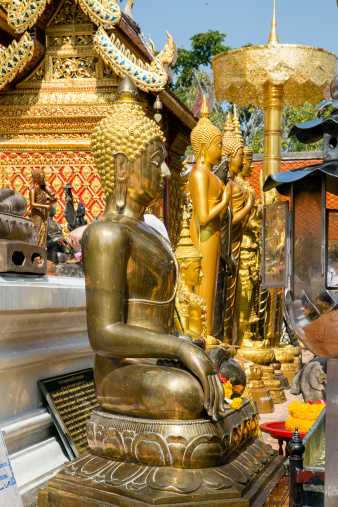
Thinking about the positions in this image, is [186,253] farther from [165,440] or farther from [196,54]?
[196,54]

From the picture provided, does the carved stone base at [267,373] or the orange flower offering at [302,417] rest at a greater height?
the orange flower offering at [302,417]

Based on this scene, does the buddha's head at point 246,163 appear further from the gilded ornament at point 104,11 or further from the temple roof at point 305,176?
the temple roof at point 305,176

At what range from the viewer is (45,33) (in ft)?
21.7

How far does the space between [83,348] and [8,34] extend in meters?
5.78

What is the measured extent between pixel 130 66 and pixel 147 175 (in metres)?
4.04

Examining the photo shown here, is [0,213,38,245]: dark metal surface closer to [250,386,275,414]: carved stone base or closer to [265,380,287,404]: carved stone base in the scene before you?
[250,386,275,414]: carved stone base

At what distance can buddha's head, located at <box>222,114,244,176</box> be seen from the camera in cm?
643

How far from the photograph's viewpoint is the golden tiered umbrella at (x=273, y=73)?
7.14 meters

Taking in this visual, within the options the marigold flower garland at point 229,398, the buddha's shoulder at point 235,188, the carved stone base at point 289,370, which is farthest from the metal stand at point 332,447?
the carved stone base at point 289,370

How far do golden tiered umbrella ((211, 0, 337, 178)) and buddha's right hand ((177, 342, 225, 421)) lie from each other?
5.54 m

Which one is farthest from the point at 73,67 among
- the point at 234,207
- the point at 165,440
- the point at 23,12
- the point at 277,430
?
the point at 165,440

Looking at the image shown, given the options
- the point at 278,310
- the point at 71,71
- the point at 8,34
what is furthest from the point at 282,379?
the point at 8,34

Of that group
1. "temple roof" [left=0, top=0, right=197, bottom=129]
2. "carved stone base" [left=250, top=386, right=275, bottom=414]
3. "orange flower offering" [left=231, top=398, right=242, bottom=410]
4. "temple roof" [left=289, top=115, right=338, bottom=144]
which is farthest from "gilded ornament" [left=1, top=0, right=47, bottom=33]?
"orange flower offering" [left=231, top=398, right=242, bottom=410]

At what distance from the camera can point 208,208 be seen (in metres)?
5.44
